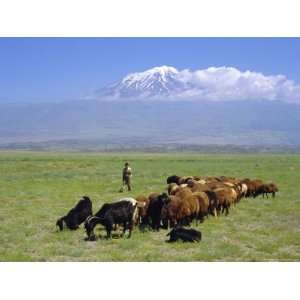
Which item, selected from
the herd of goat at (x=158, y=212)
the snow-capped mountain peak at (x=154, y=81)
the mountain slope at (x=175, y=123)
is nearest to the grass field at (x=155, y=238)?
the herd of goat at (x=158, y=212)

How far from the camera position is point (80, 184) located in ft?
86.1

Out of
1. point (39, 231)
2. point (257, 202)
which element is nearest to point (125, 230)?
point (39, 231)

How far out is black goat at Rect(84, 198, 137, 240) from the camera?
12227 mm

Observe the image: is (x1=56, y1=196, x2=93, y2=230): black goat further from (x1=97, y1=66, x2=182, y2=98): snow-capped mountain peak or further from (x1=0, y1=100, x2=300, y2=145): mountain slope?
(x1=0, y1=100, x2=300, y2=145): mountain slope

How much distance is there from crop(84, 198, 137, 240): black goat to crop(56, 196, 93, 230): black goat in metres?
1.17

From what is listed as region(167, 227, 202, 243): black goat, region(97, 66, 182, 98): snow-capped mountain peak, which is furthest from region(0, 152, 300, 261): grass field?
region(97, 66, 182, 98): snow-capped mountain peak

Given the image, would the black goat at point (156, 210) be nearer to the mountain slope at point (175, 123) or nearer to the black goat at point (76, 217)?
the black goat at point (76, 217)

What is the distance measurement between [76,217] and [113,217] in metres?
1.59

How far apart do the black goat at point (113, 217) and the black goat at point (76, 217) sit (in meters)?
1.17
